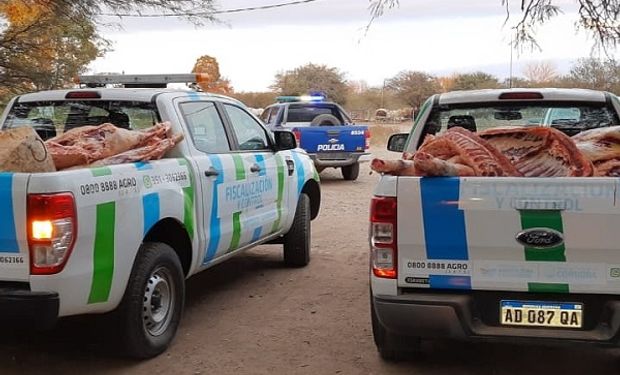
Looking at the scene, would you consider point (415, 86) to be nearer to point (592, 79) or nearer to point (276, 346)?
point (592, 79)

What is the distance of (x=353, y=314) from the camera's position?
5.43 metres

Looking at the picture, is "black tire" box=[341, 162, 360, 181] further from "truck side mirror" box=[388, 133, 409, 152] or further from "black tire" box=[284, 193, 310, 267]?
"truck side mirror" box=[388, 133, 409, 152]

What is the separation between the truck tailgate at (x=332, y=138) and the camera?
14875mm

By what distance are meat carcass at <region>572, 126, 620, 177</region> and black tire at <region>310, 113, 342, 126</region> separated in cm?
1148

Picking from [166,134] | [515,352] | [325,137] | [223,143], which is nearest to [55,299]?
[166,134]

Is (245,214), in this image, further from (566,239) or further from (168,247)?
(566,239)

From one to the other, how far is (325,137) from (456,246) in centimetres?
1153

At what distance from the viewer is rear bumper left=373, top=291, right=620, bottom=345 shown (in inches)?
138

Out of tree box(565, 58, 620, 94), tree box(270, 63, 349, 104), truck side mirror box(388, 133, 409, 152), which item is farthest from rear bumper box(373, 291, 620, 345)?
tree box(270, 63, 349, 104)

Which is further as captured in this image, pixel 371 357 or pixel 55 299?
pixel 371 357

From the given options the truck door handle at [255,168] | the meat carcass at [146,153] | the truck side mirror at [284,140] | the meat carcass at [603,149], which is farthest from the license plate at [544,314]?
the truck side mirror at [284,140]

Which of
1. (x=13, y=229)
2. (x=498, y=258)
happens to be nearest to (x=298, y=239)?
(x=498, y=258)

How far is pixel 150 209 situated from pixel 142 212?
0.30ft

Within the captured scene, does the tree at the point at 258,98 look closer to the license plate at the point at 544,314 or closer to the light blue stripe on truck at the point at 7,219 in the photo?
the light blue stripe on truck at the point at 7,219
